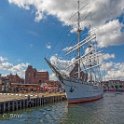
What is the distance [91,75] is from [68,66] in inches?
1305

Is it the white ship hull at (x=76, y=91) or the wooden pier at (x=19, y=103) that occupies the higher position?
the white ship hull at (x=76, y=91)

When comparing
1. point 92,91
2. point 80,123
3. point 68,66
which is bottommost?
point 80,123

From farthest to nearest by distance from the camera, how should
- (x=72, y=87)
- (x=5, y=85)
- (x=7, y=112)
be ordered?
(x=5, y=85) < (x=72, y=87) < (x=7, y=112)

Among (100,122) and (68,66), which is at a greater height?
(68,66)

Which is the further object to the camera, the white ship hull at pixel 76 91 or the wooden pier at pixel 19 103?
the white ship hull at pixel 76 91

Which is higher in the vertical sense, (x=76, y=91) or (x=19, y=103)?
(x=76, y=91)

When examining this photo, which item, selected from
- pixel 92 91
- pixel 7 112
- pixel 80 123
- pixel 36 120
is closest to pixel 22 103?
pixel 7 112

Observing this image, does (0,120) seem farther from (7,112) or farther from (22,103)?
(22,103)

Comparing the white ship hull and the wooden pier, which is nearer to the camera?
the wooden pier

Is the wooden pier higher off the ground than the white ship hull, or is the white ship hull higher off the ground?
the white ship hull

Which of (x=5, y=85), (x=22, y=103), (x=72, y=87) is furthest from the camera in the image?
(x=5, y=85)

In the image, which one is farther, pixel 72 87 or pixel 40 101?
pixel 72 87

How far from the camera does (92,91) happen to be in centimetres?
8731

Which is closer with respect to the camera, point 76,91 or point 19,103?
point 19,103
